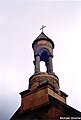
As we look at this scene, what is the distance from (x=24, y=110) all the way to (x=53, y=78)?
2.34 meters

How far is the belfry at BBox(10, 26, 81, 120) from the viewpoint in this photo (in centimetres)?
1018

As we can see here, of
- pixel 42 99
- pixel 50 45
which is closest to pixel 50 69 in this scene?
pixel 50 45

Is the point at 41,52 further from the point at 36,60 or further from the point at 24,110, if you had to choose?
the point at 24,110

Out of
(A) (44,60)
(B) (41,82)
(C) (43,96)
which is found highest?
(A) (44,60)

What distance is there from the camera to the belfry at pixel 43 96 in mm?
10180

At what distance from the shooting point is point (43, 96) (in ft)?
36.6

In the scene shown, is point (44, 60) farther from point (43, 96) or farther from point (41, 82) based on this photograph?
point (43, 96)

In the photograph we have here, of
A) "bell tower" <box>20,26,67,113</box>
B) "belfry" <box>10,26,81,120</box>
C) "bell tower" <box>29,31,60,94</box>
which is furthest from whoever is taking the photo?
"bell tower" <box>29,31,60,94</box>

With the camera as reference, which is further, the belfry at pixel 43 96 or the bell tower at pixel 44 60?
the bell tower at pixel 44 60

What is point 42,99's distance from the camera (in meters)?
11.1

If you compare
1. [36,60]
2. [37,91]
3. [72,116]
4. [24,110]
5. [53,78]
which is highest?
[36,60]

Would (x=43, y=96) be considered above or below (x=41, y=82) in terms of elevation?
below

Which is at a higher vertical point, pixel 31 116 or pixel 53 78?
pixel 53 78

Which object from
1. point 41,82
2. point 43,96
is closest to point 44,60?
point 41,82
